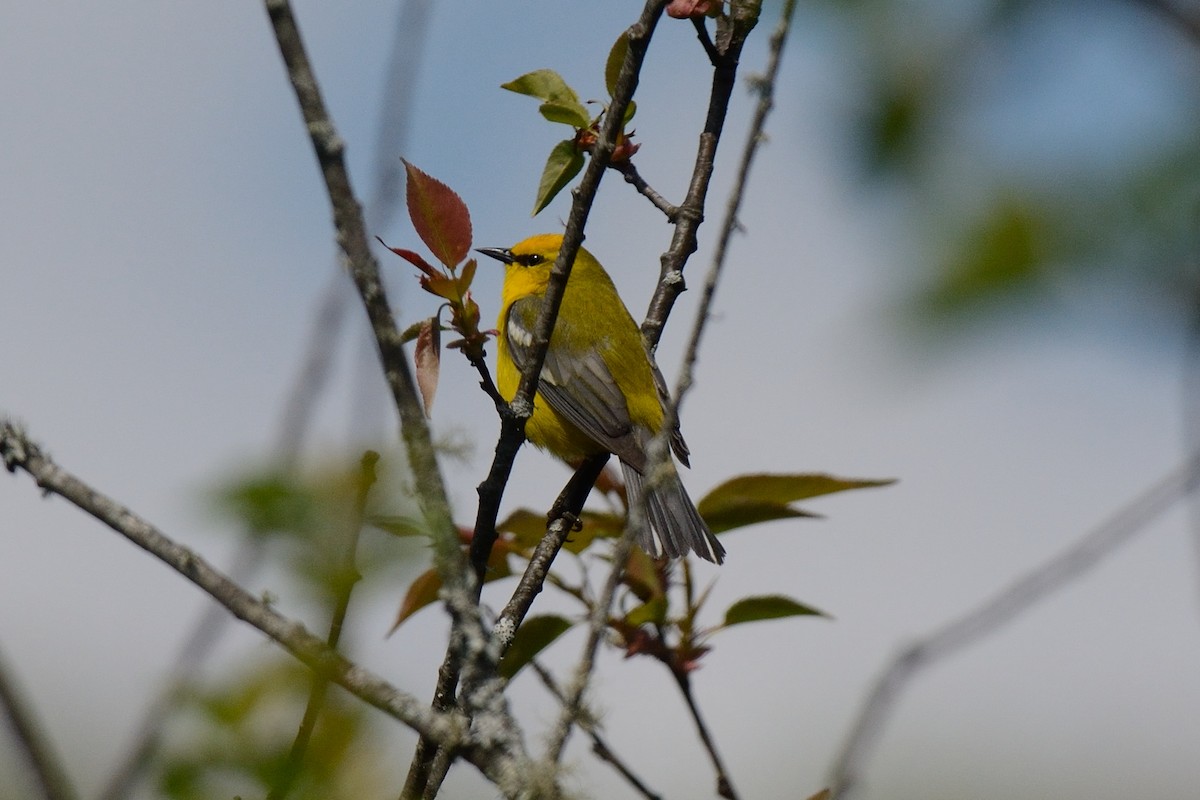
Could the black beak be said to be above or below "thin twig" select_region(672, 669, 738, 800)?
above

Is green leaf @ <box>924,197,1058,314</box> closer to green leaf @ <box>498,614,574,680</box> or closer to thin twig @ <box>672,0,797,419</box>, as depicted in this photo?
thin twig @ <box>672,0,797,419</box>

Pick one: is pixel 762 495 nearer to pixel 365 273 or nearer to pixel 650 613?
pixel 650 613

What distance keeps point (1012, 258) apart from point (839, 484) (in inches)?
56.1

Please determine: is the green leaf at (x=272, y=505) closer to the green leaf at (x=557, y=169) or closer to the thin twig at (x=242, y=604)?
the thin twig at (x=242, y=604)

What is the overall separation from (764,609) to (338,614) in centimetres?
173

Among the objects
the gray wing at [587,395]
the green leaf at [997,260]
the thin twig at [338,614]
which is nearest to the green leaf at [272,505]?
the thin twig at [338,614]

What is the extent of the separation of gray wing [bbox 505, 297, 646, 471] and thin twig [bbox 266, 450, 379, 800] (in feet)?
10.2

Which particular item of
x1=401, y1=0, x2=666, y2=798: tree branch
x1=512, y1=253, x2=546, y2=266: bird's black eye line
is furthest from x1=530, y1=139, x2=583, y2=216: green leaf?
x1=512, y1=253, x2=546, y2=266: bird's black eye line

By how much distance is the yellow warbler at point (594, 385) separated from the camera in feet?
15.8

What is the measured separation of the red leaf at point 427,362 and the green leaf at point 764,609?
40.1 inches

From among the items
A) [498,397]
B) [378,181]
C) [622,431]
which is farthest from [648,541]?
[378,181]

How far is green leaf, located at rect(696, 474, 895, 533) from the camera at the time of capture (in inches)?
118

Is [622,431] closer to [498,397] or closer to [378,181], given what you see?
[498,397]

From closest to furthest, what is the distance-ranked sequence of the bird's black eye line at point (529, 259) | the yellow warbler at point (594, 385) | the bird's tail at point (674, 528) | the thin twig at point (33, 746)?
1. the thin twig at point (33, 746)
2. the bird's tail at point (674, 528)
3. the yellow warbler at point (594, 385)
4. the bird's black eye line at point (529, 259)
